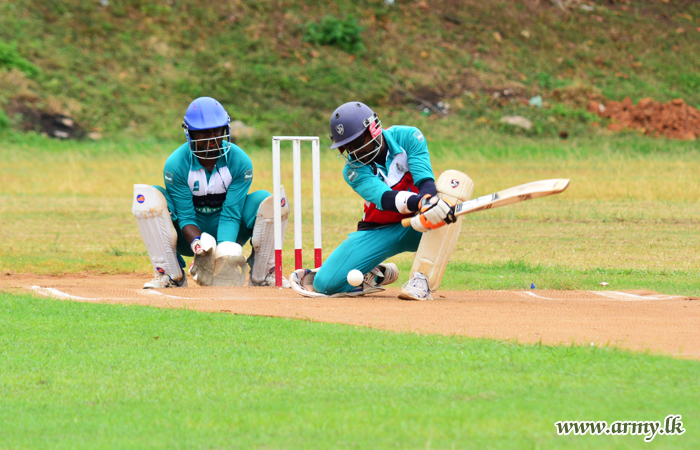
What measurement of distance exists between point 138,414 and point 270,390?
646 mm

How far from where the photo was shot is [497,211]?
52.4 feet

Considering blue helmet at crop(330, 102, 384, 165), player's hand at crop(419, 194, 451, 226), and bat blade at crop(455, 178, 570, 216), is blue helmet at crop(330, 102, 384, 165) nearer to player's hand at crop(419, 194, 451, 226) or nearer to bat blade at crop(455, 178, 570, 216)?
player's hand at crop(419, 194, 451, 226)

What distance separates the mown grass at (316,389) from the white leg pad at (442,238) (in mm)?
1633

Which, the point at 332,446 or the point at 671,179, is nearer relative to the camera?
the point at 332,446

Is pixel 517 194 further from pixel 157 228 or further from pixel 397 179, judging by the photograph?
pixel 157 228

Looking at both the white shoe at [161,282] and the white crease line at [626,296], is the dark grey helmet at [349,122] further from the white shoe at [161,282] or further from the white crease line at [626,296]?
the white crease line at [626,296]

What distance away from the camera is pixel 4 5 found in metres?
31.3

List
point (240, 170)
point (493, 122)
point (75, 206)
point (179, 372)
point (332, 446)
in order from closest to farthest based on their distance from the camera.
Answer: point (332, 446), point (179, 372), point (240, 170), point (75, 206), point (493, 122)

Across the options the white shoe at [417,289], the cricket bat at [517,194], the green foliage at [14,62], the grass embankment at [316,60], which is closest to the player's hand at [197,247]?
the white shoe at [417,289]

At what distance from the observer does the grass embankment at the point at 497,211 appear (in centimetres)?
929

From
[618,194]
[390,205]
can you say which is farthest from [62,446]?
[618,194]

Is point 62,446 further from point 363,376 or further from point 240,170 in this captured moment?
point 240,170

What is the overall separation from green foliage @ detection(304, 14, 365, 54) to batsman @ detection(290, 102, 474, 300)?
1034 inches

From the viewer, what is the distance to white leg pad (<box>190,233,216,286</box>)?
7818mm
